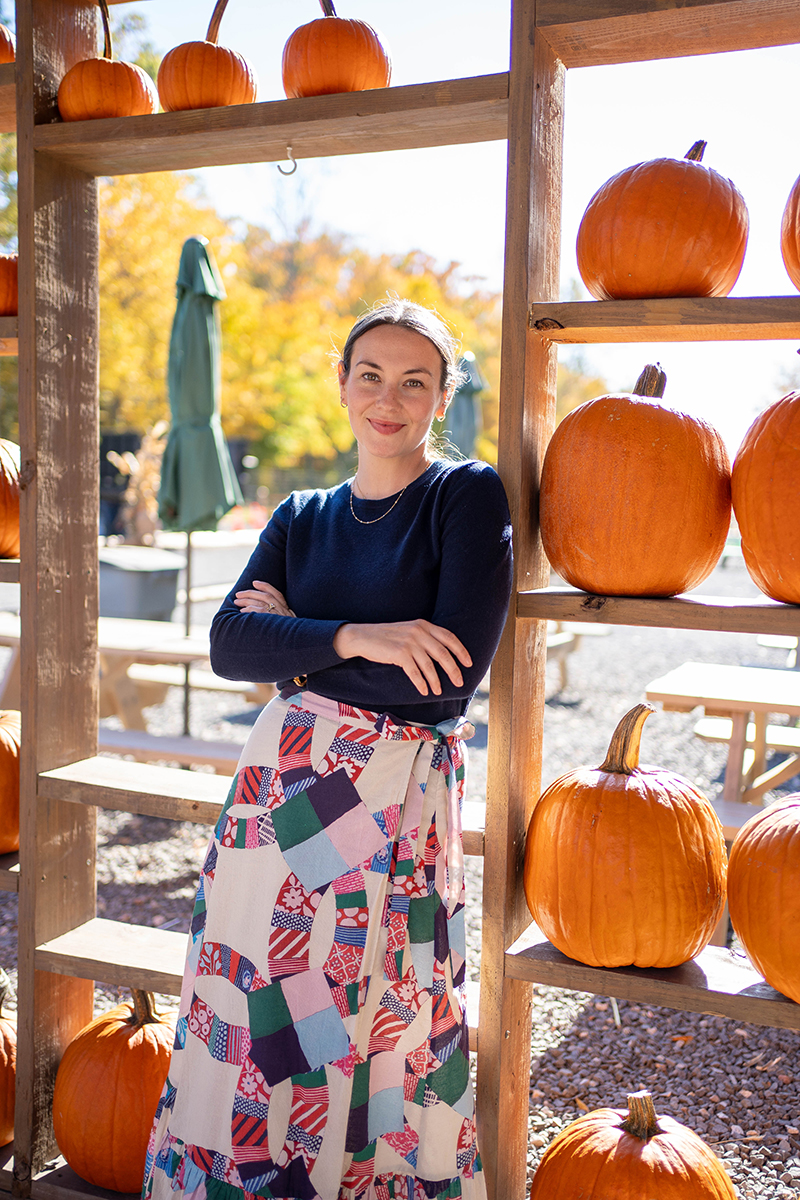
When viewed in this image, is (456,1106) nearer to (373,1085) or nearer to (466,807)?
(373,1085)

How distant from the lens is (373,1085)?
208cm

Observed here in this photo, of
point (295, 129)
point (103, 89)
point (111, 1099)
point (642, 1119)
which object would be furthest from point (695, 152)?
point (111, 1099)

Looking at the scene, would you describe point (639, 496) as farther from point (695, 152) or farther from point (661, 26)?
point (661, 26)

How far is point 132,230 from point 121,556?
34.9 ft

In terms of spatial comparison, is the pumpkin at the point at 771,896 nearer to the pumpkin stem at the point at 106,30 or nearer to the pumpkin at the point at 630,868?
the pumpkin at the point at 630,868

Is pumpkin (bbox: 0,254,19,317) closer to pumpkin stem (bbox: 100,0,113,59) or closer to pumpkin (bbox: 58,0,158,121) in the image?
pumpkin (bbox: 58,0,158,121)

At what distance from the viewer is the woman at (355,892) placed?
202 centimetres

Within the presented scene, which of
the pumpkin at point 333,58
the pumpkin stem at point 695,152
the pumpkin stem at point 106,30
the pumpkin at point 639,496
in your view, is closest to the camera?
the pumpkin at point 639,496

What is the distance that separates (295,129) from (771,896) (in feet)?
6.90

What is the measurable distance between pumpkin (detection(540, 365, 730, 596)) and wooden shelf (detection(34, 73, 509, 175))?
0.77 m

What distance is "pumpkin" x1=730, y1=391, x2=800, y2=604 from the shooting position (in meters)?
1.88

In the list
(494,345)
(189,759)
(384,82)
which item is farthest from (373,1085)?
(494,345)

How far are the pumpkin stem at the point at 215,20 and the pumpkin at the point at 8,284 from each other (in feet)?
2.83

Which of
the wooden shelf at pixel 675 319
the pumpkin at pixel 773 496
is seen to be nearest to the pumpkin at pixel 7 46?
the wooden shelf at pixel 675 319
